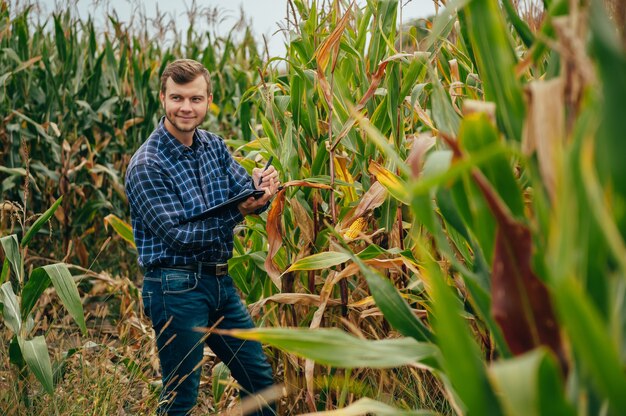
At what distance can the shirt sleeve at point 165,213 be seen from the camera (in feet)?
8.09

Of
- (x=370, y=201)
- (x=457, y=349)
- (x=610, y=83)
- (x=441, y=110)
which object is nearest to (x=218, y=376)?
Answer: (x=370, y=201)

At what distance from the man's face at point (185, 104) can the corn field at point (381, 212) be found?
10.5 inches

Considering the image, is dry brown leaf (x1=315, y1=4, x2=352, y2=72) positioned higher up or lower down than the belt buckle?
higher up

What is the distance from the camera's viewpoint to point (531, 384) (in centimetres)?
84

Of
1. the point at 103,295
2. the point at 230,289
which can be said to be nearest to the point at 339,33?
the point at 230,289

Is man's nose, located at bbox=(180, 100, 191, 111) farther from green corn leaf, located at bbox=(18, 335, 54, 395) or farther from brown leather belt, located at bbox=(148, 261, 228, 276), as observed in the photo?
green corn leaf, located at bbox=(18, 335, 54, 395)

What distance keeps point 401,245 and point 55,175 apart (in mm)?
3137

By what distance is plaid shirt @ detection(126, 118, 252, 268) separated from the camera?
8.18 feet

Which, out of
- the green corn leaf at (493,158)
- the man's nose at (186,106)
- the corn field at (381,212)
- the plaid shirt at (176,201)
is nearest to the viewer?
the corn field at (381,212)

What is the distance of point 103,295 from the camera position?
463 cm

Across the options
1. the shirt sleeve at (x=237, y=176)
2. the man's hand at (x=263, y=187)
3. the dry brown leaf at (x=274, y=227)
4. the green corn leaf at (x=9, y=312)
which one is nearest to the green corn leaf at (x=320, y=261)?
the dry brown leaf at (x=274, y=227)

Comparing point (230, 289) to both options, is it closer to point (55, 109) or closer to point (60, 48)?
point (55, 109)

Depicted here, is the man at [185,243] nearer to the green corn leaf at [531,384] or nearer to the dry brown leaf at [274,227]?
the dry brown leaf at [274,227]

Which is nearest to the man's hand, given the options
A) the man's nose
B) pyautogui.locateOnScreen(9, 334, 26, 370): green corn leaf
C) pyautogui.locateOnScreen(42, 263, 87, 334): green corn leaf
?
the man's nose
